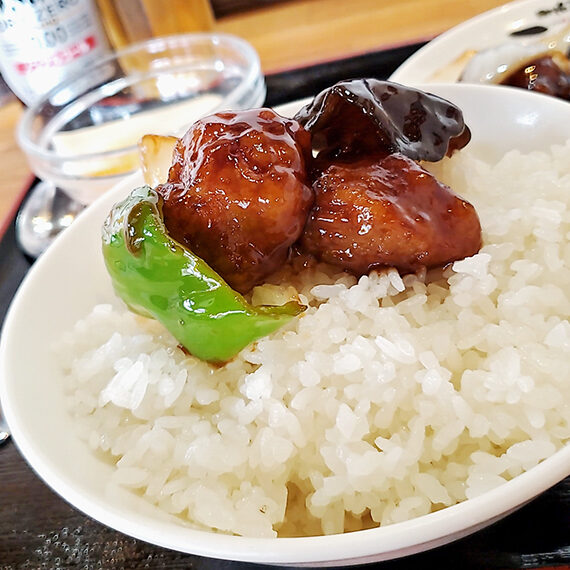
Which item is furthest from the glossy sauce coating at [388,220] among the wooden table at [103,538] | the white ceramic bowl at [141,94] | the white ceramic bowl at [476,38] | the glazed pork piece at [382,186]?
the white ceramic bowl at [141,94]

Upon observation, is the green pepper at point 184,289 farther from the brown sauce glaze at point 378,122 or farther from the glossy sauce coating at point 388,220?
the brown sauce glaze at point 378,122

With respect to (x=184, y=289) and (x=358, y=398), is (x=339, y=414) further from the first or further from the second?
(x=184, y=289)

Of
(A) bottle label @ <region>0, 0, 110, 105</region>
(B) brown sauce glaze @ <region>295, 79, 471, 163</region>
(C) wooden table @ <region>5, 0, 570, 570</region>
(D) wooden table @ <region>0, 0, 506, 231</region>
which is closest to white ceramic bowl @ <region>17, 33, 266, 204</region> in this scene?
(A) bottle label @ <region>0, 0, 110, 105</region>

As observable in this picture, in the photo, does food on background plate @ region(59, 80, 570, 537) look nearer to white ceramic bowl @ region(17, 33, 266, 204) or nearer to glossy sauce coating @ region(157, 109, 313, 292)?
glossy sauce coating @ region(157, 109, 313, 292)

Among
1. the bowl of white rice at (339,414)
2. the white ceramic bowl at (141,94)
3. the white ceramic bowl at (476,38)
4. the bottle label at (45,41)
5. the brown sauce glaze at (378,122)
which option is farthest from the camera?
the bottle label at (45,41)

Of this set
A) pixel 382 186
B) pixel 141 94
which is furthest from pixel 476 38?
pixel 382 186

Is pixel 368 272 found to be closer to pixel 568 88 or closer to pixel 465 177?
pixel 465 177

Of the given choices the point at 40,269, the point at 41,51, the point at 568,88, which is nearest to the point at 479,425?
the point at 40,269

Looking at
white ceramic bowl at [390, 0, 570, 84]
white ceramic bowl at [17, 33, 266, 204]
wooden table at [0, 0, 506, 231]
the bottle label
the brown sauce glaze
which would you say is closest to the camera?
the brown sauce glaze
